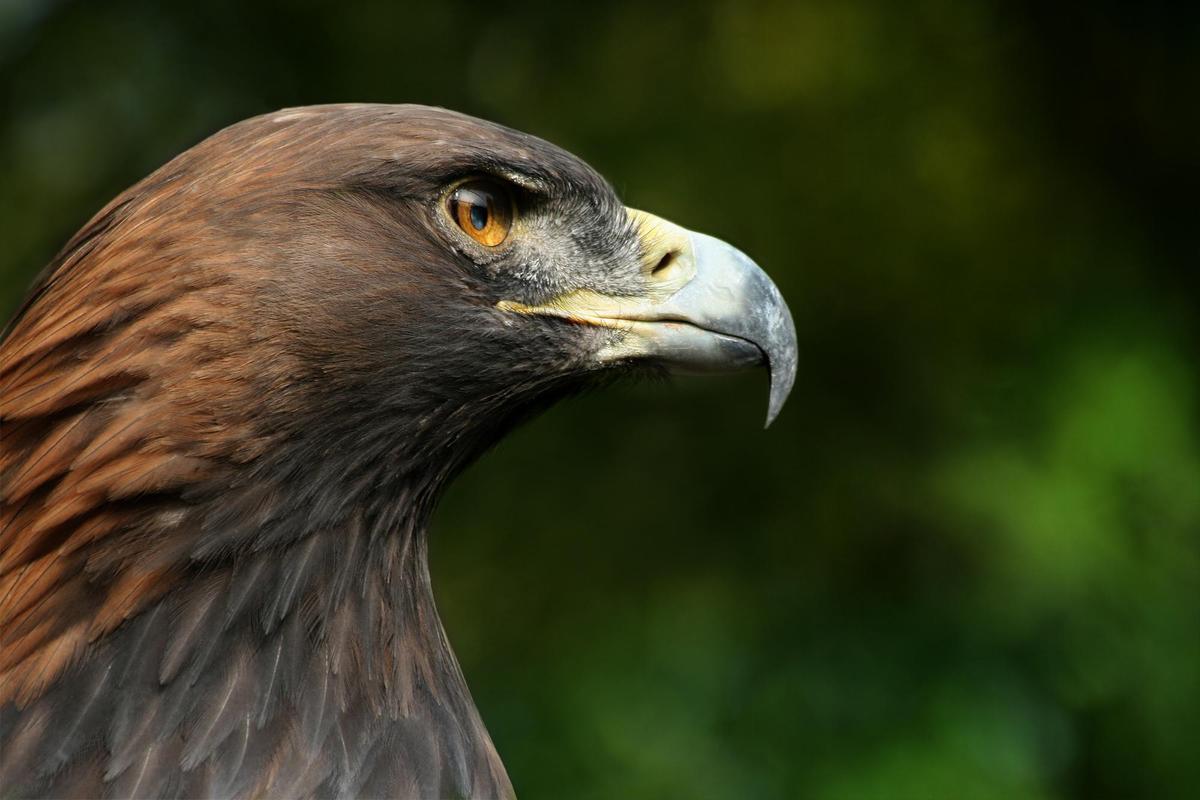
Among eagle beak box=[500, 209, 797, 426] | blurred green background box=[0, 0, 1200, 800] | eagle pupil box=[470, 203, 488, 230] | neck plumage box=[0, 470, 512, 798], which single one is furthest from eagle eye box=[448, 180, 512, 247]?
blurred green background box=[0, 0, 1200, 800]

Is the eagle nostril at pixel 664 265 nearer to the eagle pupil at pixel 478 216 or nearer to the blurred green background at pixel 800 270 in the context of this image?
the eagle pupil at pixel 478 216

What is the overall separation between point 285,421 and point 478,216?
489 mm

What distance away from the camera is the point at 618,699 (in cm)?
428

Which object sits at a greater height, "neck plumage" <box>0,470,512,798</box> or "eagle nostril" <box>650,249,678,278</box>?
"eagle nostril" <box>650,249,678,278</box>

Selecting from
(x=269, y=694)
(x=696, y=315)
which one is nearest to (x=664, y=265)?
(x=696, y=315)

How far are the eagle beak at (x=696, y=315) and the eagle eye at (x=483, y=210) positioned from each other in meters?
0.14

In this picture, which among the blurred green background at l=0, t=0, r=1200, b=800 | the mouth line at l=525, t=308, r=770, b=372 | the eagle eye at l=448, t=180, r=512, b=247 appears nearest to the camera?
the eagle eye at l=448, t=180, r=512, b=247

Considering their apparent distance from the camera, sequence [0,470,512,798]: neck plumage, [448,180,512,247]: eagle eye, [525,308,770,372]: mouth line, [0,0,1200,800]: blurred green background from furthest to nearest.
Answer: [0,0,1200,800]: blurred green background, [525,308,770,372]: mouth line, [448,180,512,247]: eagle eye, [0,470,512,798]: neck plumage

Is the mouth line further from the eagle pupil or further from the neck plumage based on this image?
the neck plumage

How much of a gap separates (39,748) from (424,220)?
976 mm

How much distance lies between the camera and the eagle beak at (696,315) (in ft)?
8.39

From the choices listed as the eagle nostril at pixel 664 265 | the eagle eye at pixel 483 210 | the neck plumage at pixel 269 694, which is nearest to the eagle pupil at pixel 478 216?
the eagle eye at pixel 483 210

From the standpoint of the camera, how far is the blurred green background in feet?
14.3

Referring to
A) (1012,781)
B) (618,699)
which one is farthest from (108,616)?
(1012,781)
